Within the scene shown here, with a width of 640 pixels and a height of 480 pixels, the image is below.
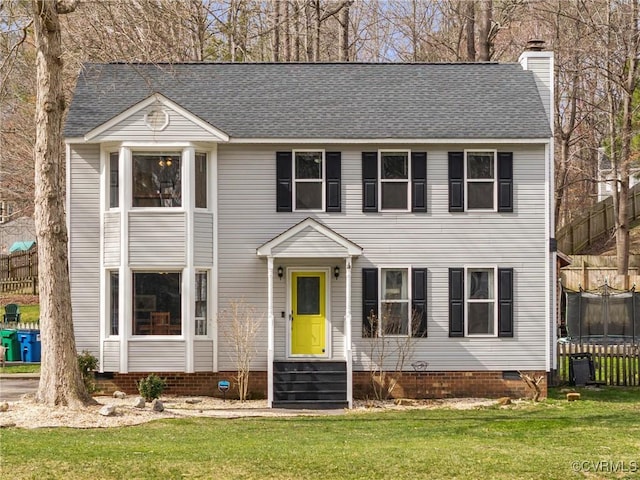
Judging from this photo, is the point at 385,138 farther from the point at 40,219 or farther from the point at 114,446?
the point at 114,446

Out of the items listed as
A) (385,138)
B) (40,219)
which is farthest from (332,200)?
(40,219)

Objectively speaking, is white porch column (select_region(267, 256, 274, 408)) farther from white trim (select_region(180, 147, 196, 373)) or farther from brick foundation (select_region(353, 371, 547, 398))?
brick foundation (select_region(353, 371, 547, 398))

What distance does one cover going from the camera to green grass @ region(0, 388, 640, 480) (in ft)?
41.5

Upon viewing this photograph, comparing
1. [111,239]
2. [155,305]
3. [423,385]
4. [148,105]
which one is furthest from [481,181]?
[111,239]

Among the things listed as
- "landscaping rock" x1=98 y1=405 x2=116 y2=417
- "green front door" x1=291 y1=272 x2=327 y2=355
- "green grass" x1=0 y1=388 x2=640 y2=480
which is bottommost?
"green grass" x1=0 y1=388 x2=640 y2=480

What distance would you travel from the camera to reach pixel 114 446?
560 inches

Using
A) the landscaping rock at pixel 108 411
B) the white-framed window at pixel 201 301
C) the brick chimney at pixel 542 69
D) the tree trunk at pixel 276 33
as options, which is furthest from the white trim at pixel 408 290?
the tree trunk at pixel 276 33

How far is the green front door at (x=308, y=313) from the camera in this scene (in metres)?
22.1

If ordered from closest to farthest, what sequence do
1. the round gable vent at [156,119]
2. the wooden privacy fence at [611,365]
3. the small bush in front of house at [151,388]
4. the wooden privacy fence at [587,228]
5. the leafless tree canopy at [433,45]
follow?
1. the small bush in front of house at [151,388]
2. the round gable vent at [156,119]
3. the wooden privacy fence at [611,365]
4. the leafless tree canopy at [433,45]
5. the wooden privacy fence at [587,228]

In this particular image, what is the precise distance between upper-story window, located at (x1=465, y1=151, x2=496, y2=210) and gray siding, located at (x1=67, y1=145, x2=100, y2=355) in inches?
309

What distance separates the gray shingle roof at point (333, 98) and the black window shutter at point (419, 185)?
636 mm

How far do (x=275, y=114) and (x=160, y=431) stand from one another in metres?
8.52

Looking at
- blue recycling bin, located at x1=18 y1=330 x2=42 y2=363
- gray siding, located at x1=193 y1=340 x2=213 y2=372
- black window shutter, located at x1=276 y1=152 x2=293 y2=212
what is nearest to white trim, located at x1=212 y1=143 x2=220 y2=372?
gray siding, located at x1=193 y1=340 x2=213 y2=372

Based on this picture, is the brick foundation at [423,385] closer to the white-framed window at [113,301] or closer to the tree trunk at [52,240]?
the white-framed window at [113,301]
